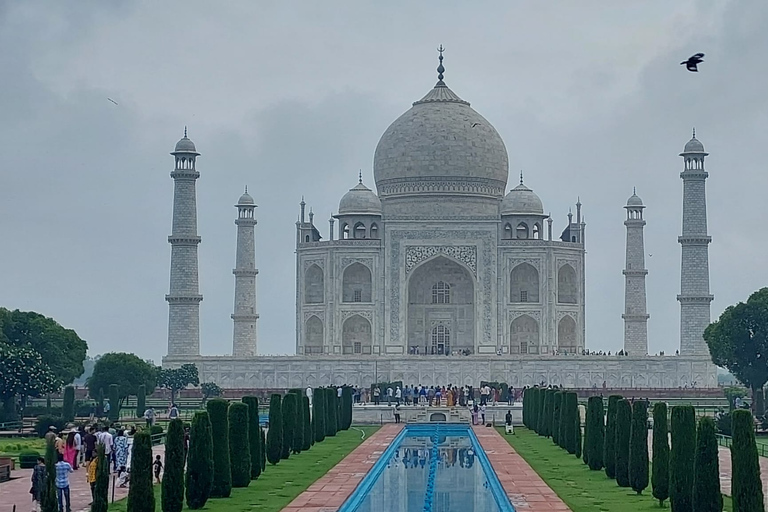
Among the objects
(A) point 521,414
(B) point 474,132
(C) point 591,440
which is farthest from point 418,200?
(C) point 591,440

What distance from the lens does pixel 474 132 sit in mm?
36531

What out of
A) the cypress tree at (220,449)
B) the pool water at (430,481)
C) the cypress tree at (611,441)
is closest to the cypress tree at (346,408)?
the pool water at (430,481)

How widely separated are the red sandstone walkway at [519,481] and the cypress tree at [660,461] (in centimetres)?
79

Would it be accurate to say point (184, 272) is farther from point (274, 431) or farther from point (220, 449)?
point (220, 449)

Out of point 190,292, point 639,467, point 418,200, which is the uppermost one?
point 418,200

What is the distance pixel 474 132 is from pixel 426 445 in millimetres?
16908

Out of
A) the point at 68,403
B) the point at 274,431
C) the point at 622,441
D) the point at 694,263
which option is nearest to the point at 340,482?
the point at 274,431

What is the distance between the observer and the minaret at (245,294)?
35.4 meters

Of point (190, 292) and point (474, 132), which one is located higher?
point (474, 132)

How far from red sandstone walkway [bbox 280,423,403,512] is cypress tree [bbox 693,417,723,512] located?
2.97 meters

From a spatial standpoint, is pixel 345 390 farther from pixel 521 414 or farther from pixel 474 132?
pixel 474 132

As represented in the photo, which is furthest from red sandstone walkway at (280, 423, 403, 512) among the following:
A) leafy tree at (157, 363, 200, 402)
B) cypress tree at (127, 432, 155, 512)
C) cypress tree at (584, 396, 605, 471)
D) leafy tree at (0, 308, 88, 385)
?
leafy tree at (157, 363, 200, 402)

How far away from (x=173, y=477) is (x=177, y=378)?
19.6 meters

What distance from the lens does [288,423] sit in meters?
18.2
